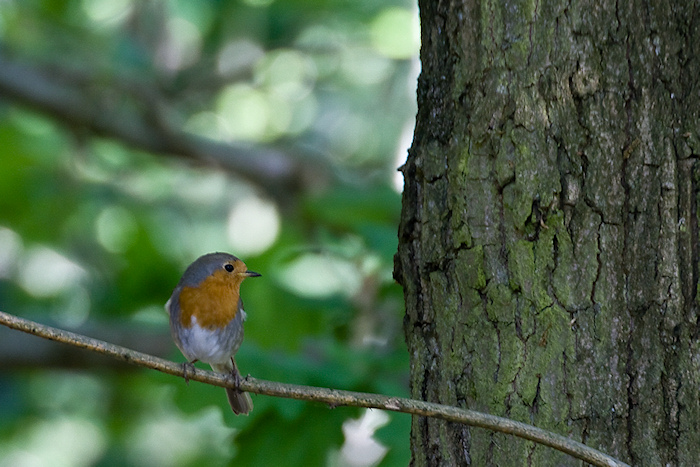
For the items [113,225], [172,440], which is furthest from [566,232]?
[172,440]

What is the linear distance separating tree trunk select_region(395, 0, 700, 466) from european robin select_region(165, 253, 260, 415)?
1631 mm

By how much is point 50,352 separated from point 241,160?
2.42 m

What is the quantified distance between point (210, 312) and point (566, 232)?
1.99 meters

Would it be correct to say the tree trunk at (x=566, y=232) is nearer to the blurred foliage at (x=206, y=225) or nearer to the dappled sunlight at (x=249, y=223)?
the blurred foliage at (x=206, y=225)

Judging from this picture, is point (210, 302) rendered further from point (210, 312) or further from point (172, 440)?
point (172, 440)

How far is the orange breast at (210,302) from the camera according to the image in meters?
3.41

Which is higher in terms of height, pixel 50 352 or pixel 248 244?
pixel 248 244

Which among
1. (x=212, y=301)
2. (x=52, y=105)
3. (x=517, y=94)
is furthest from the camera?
(x=52, y=105)

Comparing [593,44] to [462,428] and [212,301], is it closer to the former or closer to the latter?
[462,428]

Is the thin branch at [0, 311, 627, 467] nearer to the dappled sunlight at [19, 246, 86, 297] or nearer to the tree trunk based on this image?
the tree trunk

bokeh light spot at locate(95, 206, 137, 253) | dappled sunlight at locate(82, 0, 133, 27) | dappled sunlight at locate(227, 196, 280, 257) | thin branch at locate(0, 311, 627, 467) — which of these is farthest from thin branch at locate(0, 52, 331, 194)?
thin branch at locate(0, 311, 627, 467)

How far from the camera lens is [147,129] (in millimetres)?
6883

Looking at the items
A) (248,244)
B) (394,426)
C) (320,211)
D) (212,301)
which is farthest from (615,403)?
(248,244)

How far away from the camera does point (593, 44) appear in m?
1.87
